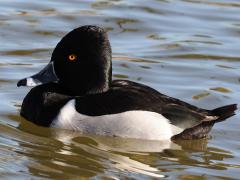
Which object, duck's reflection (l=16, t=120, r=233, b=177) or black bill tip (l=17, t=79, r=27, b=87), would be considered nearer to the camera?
duck's reflection (l=16, t=120, r=233, b=177)

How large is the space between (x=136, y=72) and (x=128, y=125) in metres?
2.23

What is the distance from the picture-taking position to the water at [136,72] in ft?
23.6

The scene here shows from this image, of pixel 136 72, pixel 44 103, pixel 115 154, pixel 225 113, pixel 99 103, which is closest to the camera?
pixel 115 154

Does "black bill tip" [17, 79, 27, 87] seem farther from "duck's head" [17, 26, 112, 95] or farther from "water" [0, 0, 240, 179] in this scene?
"water" [0, 0, 240, 179]

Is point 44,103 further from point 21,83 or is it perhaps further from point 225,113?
point 225,113

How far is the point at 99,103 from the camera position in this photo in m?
7.88

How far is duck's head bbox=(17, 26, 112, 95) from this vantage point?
26.7 ft

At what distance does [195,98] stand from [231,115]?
1.21m

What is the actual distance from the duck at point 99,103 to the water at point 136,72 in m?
0.11

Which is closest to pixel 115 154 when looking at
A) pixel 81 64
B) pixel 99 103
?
pixel 99 103

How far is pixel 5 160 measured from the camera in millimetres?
7074

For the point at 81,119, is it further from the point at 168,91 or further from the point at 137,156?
the point at 168,91

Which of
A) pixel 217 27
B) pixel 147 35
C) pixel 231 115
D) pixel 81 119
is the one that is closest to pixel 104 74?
pixel 81 119

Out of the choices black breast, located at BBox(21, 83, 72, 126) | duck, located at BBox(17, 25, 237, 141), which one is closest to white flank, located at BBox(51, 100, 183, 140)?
duck, located at BBox(17, 25, 237, 141)
